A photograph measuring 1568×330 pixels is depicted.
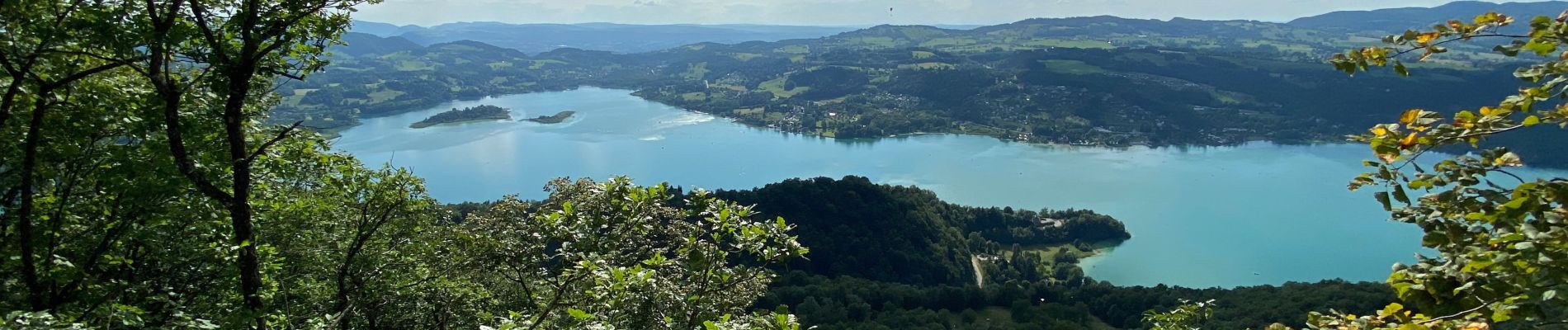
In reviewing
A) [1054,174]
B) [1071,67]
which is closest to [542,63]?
[1071,67]

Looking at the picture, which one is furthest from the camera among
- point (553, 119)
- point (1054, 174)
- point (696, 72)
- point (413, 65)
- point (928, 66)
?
point (696, 72)

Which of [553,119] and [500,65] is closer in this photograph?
[553,119]

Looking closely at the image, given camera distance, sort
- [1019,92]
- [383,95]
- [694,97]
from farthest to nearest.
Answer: [694,97]
[383,95]
[1019,92]

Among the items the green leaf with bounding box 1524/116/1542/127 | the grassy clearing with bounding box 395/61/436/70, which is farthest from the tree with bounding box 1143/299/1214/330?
the grassy clearing with bounding box 395/61/436/70

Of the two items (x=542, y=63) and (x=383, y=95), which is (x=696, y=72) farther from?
(x=383, y=95)

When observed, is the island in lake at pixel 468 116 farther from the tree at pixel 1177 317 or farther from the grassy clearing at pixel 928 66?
the tree at pixel 1177 317

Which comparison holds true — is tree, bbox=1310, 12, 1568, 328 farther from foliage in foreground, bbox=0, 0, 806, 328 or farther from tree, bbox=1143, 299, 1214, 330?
tree, bbox=1143, 299, 1214, 330

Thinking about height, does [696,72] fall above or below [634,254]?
below

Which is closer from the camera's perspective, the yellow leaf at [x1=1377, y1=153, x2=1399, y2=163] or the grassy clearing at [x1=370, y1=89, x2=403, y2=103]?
the yellow leaf at [x1=1377, y1=153, x2=1399, y2=163]
